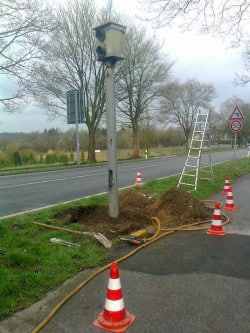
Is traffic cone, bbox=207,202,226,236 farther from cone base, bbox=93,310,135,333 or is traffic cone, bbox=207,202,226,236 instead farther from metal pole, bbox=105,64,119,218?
cone base, bbox=93,310,135,333

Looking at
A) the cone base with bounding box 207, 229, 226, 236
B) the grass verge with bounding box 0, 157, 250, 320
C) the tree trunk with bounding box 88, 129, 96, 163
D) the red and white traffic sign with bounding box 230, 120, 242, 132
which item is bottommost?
the cone base with bounding box 207, 229, 226, 236

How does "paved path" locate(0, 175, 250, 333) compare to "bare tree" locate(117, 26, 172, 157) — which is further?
"bare tree" locate(117, 26, 172, 157)

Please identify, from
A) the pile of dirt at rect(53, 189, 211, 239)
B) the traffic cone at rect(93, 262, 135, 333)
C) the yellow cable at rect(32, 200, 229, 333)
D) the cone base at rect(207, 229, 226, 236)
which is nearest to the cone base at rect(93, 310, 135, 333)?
the traffic cone at rect(93, 262, 135, 333)

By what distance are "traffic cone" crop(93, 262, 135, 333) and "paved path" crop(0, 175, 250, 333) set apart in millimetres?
72

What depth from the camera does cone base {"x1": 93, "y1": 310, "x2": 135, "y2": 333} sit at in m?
3.12

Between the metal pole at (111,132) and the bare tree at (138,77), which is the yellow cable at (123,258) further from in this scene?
the bare tree at (138,77)

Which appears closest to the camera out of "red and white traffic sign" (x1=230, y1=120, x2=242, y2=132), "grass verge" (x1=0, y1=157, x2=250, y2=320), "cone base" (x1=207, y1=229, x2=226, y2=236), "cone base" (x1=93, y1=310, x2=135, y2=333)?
"cone base" (x1=93, y1=310, x2=135, y2=333)

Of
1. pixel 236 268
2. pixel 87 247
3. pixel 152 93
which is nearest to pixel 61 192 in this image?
pixel 87 247

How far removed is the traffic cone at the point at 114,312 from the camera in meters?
3.20

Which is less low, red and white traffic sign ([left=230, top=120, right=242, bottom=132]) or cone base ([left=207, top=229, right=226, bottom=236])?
red and white traffic sign ([left=230, top=120, right=242, bottom=132])

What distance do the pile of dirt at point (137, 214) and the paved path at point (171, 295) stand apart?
1010mm

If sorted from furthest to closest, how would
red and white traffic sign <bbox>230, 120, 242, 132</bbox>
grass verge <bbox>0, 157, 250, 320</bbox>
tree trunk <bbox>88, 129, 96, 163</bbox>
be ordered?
tree trunk <bbox>88, 129, 96, 163</bbox>
red and white traffic sign <bbox>230, 120, 242, 132</bbox>
grass verge <bbox>0, 157, 250, 320</bbox>

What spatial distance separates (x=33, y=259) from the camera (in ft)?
15.3

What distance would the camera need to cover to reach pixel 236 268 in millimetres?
4531
